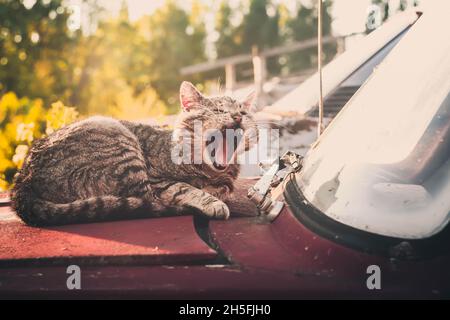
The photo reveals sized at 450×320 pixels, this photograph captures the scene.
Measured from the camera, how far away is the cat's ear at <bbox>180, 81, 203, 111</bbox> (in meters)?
2.67

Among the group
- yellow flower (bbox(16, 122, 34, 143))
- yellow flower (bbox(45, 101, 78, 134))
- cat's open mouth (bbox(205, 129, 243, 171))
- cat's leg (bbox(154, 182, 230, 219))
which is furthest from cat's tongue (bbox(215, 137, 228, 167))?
yellow flower (bbox(16, 122, 34, 143))

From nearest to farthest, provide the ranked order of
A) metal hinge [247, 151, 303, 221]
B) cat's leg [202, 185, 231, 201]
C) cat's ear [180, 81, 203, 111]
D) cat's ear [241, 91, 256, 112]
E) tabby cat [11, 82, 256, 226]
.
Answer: metal hinge [247, 151, 303, 221] → tabby cat [11, 82, 256, 226] → cat's leg [202, 185, 231, 201] → cat's ear [180, 81, 203, 111] → cat's ear [241, 91, 256, 112]

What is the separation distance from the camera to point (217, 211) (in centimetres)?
189

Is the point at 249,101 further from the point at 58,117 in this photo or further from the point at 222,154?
the point at 58,117

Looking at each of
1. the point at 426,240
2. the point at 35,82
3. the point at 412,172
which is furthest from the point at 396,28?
the point at 35,82

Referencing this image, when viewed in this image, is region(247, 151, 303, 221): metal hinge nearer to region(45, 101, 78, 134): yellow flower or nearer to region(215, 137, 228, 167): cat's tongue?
region(215, 137, 228, 167): cat's tongue

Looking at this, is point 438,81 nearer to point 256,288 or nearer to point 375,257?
point 375,257

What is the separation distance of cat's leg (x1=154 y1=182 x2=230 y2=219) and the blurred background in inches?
34.6

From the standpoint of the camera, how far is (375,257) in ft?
4.09

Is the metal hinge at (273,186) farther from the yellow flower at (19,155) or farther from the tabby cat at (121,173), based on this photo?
the yellow flower at (19,155)

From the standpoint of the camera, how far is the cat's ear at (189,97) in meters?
2.67

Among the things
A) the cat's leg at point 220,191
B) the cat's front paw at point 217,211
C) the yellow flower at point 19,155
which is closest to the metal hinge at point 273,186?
the cat's front paw at point 217,211

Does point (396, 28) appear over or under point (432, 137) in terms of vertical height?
over
